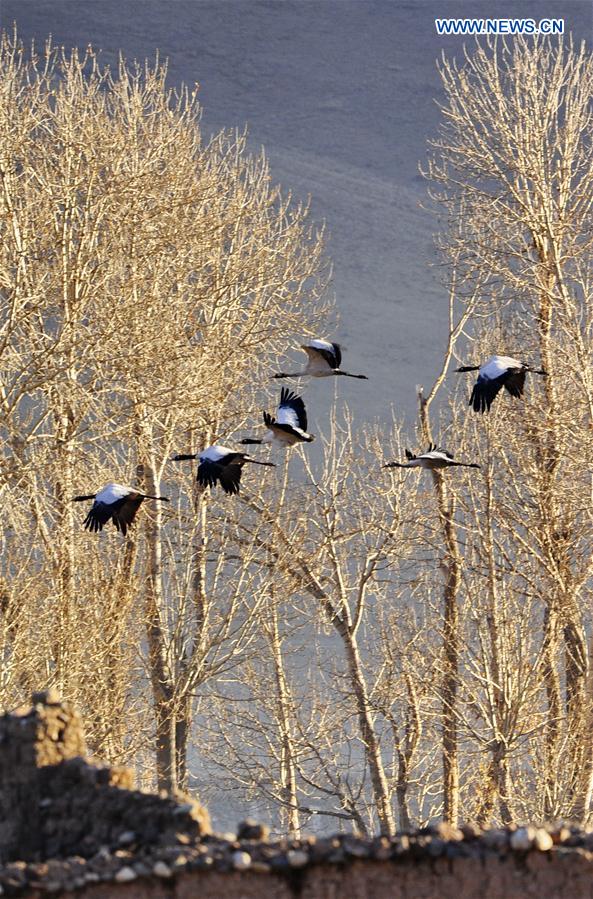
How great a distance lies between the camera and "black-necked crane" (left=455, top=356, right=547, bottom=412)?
16.7 m

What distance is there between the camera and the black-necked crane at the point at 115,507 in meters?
16.5

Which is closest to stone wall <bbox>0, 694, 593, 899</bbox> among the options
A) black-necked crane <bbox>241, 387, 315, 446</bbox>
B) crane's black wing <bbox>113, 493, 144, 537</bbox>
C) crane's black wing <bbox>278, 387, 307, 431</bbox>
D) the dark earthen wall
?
the dark earthen wall

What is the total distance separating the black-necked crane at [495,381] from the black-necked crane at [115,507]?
328 centimetres

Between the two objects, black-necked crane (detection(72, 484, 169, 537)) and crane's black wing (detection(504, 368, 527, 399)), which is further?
crane's black wing (detection(504, 368, 527, 399))

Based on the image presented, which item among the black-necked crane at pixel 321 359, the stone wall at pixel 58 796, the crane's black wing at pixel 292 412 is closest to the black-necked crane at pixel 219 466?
the crane's black wing at pixel 292 412

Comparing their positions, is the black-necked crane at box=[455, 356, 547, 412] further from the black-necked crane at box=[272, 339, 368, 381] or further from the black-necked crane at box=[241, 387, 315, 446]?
the black-necked crane at box=[272, 339, 368, 381]

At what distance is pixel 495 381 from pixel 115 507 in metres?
4.02

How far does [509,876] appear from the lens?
7508mm

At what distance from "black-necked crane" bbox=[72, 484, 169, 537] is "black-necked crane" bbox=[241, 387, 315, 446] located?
159 cm

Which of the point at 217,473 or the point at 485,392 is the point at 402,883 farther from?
the point at 217,473

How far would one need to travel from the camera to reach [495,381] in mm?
17016

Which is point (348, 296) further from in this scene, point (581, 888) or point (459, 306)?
point (581, 888)

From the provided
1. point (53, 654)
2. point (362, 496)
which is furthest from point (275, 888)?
point (362, 496)

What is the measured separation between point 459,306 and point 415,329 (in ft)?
13.5
